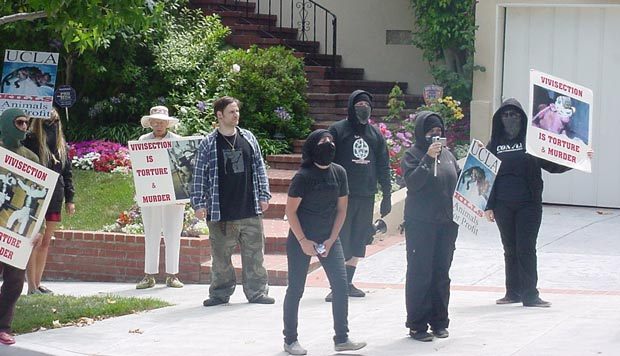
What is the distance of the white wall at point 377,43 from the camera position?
18234 millimetres

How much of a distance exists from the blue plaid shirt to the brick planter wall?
1734 mm

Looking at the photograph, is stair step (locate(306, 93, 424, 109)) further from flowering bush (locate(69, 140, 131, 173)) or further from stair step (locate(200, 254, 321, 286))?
stair step (locate(200, 254, 321, 286))

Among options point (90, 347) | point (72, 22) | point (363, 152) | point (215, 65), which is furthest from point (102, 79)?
point (90, 347)

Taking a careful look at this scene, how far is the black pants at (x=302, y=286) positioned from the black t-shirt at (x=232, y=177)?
6.29 ft

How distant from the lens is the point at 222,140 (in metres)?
10.6

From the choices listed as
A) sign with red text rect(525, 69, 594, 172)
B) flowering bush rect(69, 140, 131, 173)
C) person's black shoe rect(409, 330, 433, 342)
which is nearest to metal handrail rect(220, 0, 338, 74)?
flowering bush rect(69, 140, 131, 173)

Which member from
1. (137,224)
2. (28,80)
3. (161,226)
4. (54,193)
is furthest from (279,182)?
(54,193)

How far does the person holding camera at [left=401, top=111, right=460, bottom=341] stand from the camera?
8828 mm

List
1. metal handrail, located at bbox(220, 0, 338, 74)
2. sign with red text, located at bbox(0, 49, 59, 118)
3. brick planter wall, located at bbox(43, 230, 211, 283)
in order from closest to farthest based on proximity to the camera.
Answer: sign with red text, located at bbox(0, 49, 59, 118), brick planter wall, located at bbox(43, 230, 211, 283), metal handrail, located at bbox(220, 0, 338, 74)

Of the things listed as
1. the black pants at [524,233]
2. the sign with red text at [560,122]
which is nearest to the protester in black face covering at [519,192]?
the black pants at [524,233]

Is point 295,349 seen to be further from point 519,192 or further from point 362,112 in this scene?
point 362,112

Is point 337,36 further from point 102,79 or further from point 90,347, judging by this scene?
point 90,347

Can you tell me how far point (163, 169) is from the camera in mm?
11656

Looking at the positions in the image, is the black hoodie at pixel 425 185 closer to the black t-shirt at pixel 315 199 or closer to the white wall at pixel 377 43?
the black t-shirt at pixel 315 199
